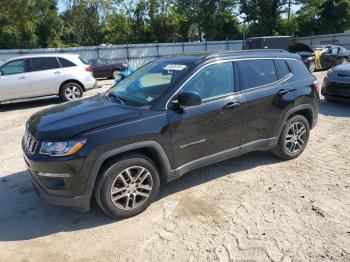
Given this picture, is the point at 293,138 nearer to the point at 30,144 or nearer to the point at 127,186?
the point at 127,186

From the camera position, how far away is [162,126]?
145 inches

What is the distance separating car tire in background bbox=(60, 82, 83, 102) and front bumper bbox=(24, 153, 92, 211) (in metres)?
7.55

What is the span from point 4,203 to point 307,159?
4388mm

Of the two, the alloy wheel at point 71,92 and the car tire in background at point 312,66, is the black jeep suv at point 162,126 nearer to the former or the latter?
the alloy wheel at point 71,92

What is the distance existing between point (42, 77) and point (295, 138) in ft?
26.4

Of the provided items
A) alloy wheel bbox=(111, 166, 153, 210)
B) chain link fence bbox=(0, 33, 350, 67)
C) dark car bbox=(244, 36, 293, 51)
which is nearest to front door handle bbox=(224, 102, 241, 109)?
alloy wheel bbox=(111, 166, 153, 210)

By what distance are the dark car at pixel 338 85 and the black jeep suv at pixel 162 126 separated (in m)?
4.04

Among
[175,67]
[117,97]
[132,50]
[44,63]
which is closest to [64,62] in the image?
[44,63]

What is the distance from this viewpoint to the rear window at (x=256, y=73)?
4.44 meters

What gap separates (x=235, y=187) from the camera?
436cm

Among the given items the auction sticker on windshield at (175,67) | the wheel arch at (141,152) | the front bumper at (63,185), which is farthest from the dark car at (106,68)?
the front bumper at (63,185)

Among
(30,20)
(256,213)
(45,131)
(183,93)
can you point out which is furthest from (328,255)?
(30,20)

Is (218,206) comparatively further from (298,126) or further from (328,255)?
(298,126)

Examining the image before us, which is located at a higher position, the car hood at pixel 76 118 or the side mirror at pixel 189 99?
the side mirror at pixel 189 99
